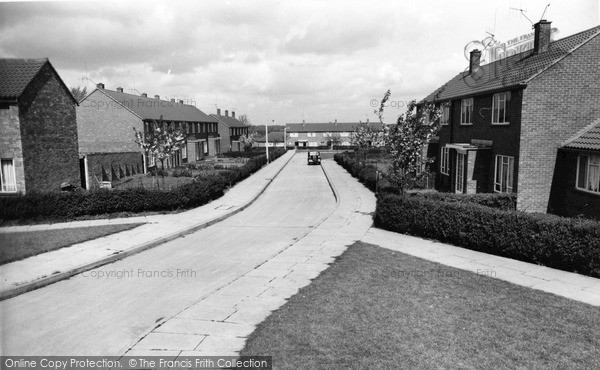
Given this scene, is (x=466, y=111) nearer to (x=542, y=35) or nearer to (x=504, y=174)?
(x=542, y=35)

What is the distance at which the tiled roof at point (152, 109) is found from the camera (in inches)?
1632

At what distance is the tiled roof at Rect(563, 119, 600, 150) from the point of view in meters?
15.1

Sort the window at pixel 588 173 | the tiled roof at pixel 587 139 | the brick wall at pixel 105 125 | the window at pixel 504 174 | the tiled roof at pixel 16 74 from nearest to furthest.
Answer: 1. the window at pixel 588 173
2. the tiled roof at pixel 587 139
3. the window at pixel 504 174
4. the tiled roof at pixel 16 74
5. the brick wall at pixel 105 125

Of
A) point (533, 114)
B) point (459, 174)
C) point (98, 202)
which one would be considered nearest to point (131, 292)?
point (98, 202)

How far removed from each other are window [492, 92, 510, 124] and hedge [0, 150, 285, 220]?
14.6m

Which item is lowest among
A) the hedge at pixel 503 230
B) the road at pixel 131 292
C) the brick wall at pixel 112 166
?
the road at pixel 131 292

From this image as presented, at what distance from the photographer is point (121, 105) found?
40.4 m

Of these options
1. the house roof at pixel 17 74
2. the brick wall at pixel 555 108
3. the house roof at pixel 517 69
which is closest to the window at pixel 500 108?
the house roof at pixel 517 69

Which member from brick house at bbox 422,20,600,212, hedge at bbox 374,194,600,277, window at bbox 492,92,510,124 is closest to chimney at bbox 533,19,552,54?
brick house at bbox 422,20,600,212

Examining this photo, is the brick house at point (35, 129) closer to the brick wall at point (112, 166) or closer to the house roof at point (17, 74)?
the house roof at point (17, 74)

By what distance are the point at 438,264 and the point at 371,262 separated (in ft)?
5.90

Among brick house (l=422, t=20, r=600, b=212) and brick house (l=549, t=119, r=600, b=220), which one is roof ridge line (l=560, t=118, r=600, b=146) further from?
brick house (l=422, t=20, r=600, b=212)

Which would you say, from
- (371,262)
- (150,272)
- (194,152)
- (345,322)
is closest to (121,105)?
(194,152)

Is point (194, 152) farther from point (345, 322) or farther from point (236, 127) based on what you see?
point (345, 322)
